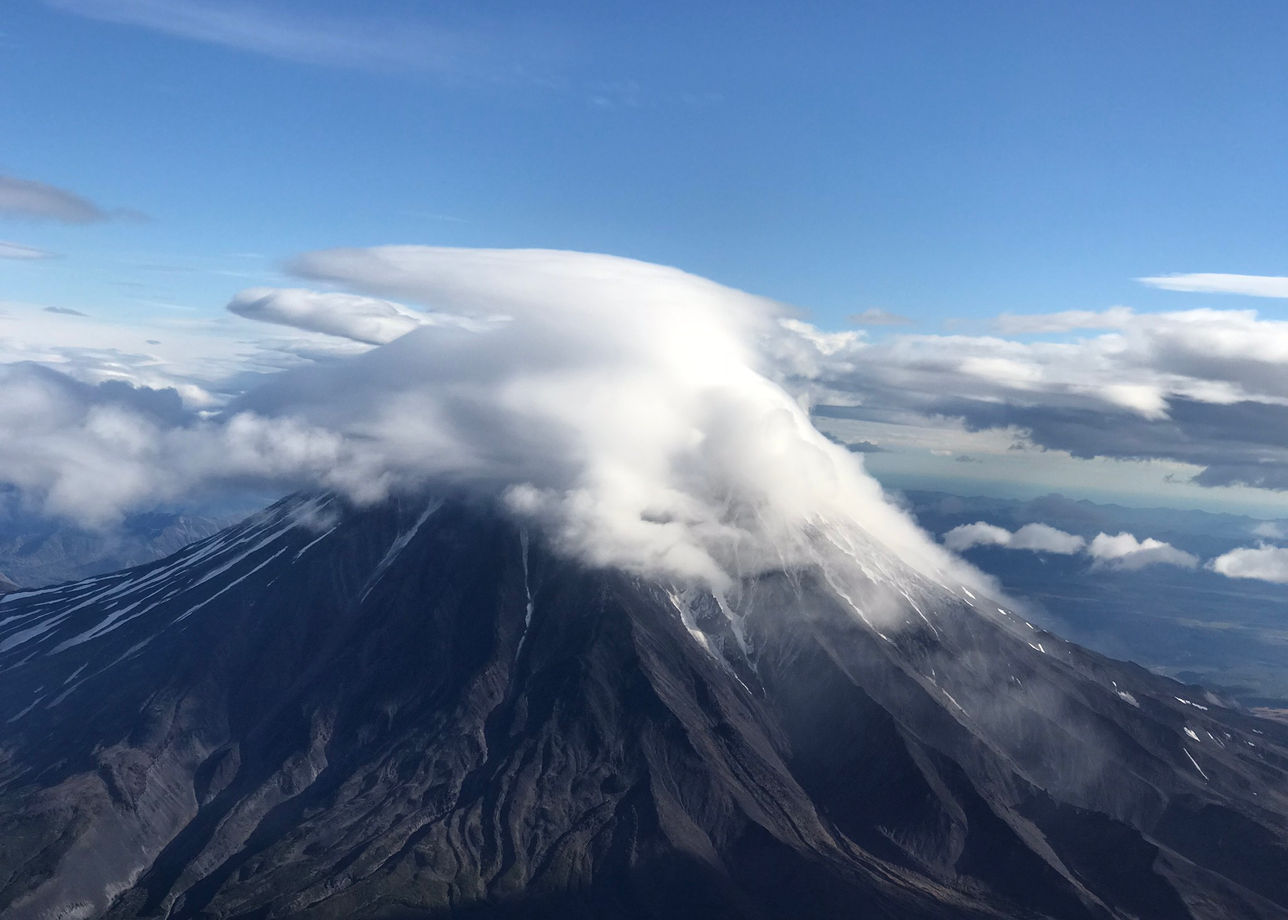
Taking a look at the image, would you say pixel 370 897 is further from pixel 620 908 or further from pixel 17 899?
pixel 17 899

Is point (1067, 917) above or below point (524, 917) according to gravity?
above

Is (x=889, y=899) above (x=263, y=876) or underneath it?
above

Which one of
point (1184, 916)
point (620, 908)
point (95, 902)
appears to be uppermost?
point (1184, 916)

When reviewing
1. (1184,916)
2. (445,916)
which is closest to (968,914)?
(1184,916)

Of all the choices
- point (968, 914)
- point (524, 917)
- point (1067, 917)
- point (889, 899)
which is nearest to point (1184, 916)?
point (1067, 917)

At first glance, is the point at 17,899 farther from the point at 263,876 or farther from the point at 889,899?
the point at 889,899

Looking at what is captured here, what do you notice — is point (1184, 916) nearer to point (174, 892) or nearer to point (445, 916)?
point (445, 916)

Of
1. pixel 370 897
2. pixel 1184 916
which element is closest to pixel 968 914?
pixel 1184 916
